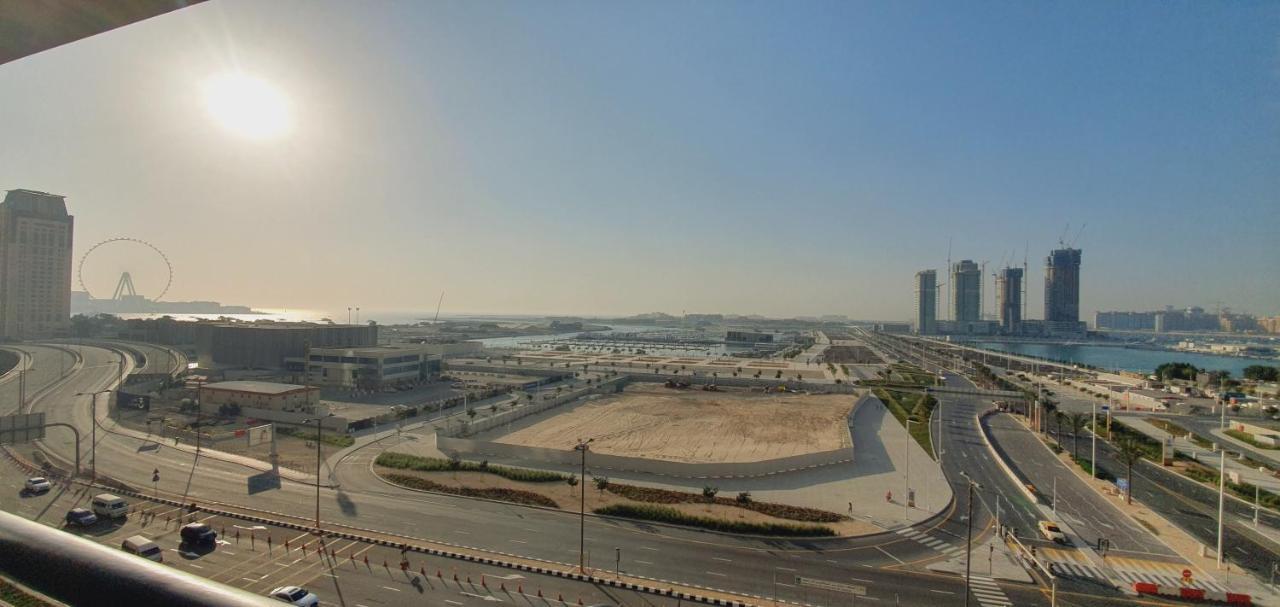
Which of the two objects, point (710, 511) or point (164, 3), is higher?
point (164, 3)

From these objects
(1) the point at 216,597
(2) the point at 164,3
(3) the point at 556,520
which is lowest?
(3) the point at 556,520

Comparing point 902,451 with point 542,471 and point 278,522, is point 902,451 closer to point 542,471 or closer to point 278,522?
point 542,471

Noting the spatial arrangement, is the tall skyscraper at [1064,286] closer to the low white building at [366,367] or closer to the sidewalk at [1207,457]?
the sidewalk at [1207,457]

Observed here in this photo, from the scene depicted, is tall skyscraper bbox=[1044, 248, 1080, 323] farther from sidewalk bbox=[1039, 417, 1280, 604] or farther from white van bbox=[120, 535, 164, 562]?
white van bbox=[120, 535, 164, 562]

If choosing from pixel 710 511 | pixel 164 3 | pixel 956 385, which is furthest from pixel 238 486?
pixel 956 385

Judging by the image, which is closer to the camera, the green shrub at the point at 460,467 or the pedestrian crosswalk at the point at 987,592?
the pedestrian crosswalk at the point at 987,592

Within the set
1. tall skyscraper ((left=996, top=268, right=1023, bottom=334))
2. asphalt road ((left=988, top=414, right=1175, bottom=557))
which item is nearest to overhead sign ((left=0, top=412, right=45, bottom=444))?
asphalt road ((left=988, top=414, right=1175, bottom=557))

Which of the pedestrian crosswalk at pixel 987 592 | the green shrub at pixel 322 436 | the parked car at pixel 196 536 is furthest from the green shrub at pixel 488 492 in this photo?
the pedestrian crosswalk at pixel 987 592
